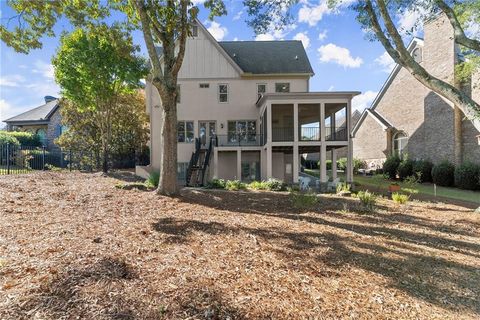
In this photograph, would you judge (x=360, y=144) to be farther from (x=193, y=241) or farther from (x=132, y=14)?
(x=193, y=241)

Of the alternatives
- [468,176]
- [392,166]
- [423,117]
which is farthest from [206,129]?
[423,117]

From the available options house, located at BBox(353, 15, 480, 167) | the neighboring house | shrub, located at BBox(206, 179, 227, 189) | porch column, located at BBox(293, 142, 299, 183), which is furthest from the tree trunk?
the neighboring house

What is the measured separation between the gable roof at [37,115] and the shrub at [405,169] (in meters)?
30.7

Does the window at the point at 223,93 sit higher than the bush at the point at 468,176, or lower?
higher

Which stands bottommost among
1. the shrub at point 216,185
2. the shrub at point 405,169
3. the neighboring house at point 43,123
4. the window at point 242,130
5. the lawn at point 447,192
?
the lawn at point 447,192

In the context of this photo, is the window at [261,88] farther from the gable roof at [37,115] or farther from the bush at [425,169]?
the gable roof at [37,115]

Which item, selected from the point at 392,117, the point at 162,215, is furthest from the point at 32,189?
the point at 392,117

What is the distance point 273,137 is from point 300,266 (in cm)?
1444

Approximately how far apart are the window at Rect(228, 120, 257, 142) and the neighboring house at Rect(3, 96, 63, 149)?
733 inches

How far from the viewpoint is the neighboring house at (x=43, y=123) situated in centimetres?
2869

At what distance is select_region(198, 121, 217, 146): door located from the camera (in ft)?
65.6

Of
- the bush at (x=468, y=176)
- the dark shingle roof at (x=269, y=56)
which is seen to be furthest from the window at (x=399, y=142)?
the dark shingle roof at (x=269, y=56)

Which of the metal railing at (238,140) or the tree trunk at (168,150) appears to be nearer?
the tree trunk at (168,150)

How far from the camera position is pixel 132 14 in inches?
428
